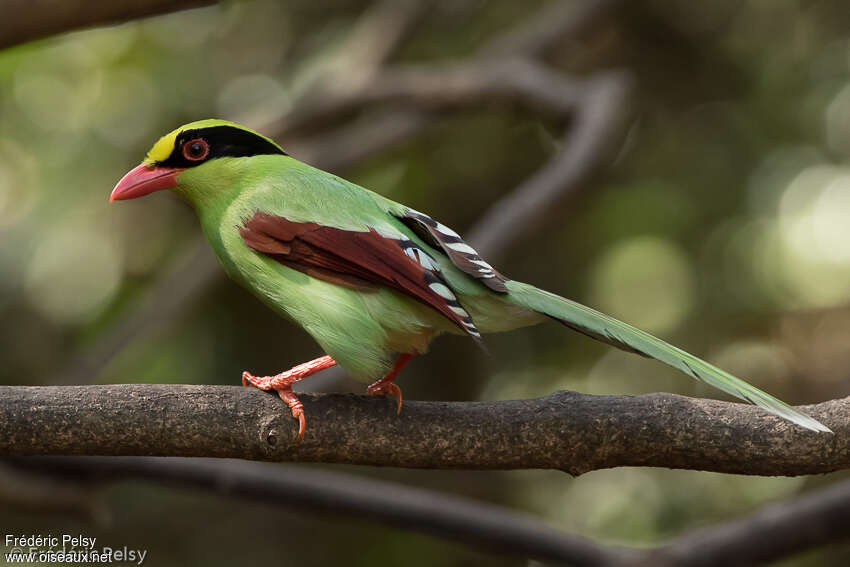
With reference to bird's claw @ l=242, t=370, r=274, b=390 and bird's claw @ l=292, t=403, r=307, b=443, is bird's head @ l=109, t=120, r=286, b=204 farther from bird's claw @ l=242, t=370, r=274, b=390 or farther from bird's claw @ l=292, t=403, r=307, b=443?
bird's claw @ l=292, t=403, r=307, b=443

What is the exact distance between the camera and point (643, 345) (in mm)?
2318

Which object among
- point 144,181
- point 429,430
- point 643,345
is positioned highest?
point 144,181

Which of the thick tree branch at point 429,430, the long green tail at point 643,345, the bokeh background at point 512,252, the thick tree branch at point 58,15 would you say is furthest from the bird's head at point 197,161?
the bokeh background at point 512,252

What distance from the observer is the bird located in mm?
2453

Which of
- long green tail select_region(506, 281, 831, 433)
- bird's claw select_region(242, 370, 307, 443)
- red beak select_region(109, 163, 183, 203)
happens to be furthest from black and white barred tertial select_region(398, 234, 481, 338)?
red beak select_region(109, 163, 183, 203)

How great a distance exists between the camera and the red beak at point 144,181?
103 inches

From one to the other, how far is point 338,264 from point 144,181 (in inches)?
24.1

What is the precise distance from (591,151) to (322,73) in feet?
7.91

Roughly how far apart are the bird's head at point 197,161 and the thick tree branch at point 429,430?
0.63 metres

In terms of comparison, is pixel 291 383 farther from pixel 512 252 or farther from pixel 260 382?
pixel 512 252

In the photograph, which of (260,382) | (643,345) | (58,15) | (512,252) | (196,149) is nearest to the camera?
(643,345)

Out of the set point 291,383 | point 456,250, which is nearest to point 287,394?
point 291,383

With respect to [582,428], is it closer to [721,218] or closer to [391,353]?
[391,353]

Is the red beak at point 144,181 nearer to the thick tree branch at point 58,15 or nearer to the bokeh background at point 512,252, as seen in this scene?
the thick tree branch at point 58,15
